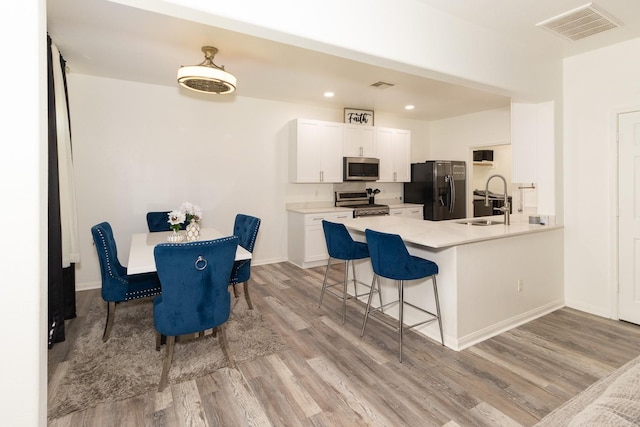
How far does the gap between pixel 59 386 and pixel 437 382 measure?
2542 mm

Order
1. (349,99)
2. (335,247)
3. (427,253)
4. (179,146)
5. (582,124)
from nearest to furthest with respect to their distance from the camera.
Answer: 1. (427,253)
2. (335,247)
3. (582,124)
4. (179,146)
5. (349,99)

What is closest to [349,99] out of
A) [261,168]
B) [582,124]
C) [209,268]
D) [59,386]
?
[261,168]

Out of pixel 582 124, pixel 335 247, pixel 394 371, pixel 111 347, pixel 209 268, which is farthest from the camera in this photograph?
pixel 582 124

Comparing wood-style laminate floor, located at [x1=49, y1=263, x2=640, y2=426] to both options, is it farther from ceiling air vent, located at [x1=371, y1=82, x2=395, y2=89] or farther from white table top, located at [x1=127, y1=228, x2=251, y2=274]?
ceiling air vent, located at [x1=371, y1=82, x2=395, y2=89]

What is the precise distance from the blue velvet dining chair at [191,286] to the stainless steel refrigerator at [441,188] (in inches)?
191

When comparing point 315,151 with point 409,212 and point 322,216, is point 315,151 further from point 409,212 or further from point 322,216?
point 409,212

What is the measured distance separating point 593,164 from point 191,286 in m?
3.96

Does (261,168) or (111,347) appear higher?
(261,168)

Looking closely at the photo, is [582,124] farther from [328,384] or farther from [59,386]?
[59,386]

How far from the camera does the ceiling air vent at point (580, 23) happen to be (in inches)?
99.0

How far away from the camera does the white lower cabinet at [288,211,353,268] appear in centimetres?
516

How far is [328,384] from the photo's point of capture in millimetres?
2230

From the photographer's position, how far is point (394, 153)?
6.27 metres

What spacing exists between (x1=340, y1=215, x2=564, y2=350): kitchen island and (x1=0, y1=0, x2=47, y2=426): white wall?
2.25 m
